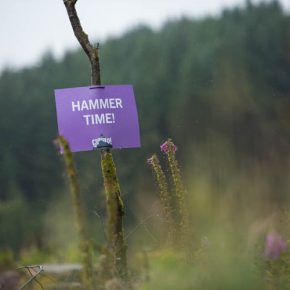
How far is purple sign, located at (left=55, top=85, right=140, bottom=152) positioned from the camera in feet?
11.6

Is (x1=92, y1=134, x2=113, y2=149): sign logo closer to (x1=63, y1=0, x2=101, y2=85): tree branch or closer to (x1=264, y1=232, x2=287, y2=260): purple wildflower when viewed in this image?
(x1=63, y1=0, x2=101, y2=85): tree branch

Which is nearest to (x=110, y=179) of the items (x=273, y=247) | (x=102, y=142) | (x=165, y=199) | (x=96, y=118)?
(x=102, y=142)

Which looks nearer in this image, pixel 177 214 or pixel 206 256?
pixel 206 256

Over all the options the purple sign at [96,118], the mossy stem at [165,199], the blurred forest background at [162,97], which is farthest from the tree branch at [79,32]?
the blurred forest background at [162,97]

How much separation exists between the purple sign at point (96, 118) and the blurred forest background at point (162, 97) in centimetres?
2653

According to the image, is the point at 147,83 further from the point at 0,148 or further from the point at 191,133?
the point at 191,133

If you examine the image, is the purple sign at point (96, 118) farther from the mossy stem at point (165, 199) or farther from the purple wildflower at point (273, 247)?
the purple wildflower at point (273, 247)

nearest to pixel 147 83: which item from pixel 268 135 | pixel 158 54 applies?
pixel 158 54

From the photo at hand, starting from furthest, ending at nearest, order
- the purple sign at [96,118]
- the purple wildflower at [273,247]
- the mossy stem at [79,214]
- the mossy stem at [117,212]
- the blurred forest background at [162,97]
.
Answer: the blurred forest background at [162,97]
the purple sign at [96,118]
the mossy stem at [117,212]
the purple wildflower at [273,247]
the mossy stem at [79,214]

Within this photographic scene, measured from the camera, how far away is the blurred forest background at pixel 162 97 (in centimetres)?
4078

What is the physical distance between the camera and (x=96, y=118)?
3523 millimetres

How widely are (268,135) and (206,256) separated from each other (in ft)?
121

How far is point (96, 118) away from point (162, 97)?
5139 centimetres

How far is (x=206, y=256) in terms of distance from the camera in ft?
10.7
